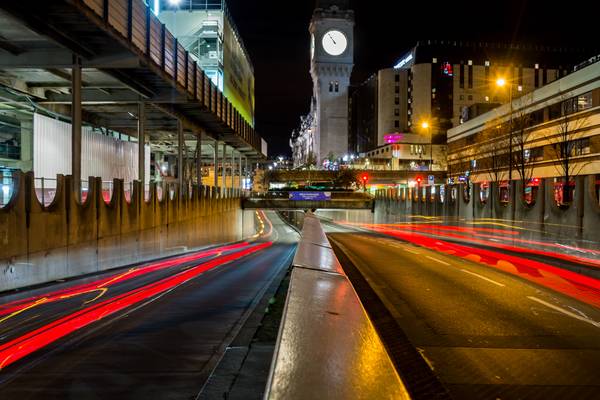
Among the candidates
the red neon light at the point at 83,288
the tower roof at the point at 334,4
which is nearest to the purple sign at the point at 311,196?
the red neon light at the point at 83,288

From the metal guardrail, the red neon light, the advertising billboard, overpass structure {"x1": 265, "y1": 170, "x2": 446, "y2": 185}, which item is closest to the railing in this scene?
the red neon light

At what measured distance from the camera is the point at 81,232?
642 inches

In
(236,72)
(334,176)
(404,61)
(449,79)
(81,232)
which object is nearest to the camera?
(81,232)

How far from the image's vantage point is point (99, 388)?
5.54 meters

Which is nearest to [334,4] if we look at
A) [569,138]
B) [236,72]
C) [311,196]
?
[236,72]

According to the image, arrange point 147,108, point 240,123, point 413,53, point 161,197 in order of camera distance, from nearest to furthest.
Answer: point 161,197
point 147,108
point 240,123
point 413,53

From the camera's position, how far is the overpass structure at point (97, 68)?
16.3 meters

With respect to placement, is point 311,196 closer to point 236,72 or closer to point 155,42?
point 236,72

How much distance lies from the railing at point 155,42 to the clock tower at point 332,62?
141 m

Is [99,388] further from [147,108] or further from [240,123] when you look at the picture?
[240,123]

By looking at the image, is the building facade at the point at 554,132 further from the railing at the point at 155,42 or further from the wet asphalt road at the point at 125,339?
the wet asphalt road at the point at 125,339

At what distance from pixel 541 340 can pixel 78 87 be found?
58.2 ft

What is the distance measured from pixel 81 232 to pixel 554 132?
60.4 meters

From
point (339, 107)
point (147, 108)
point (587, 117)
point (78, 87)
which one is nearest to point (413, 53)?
point (339, 107)
